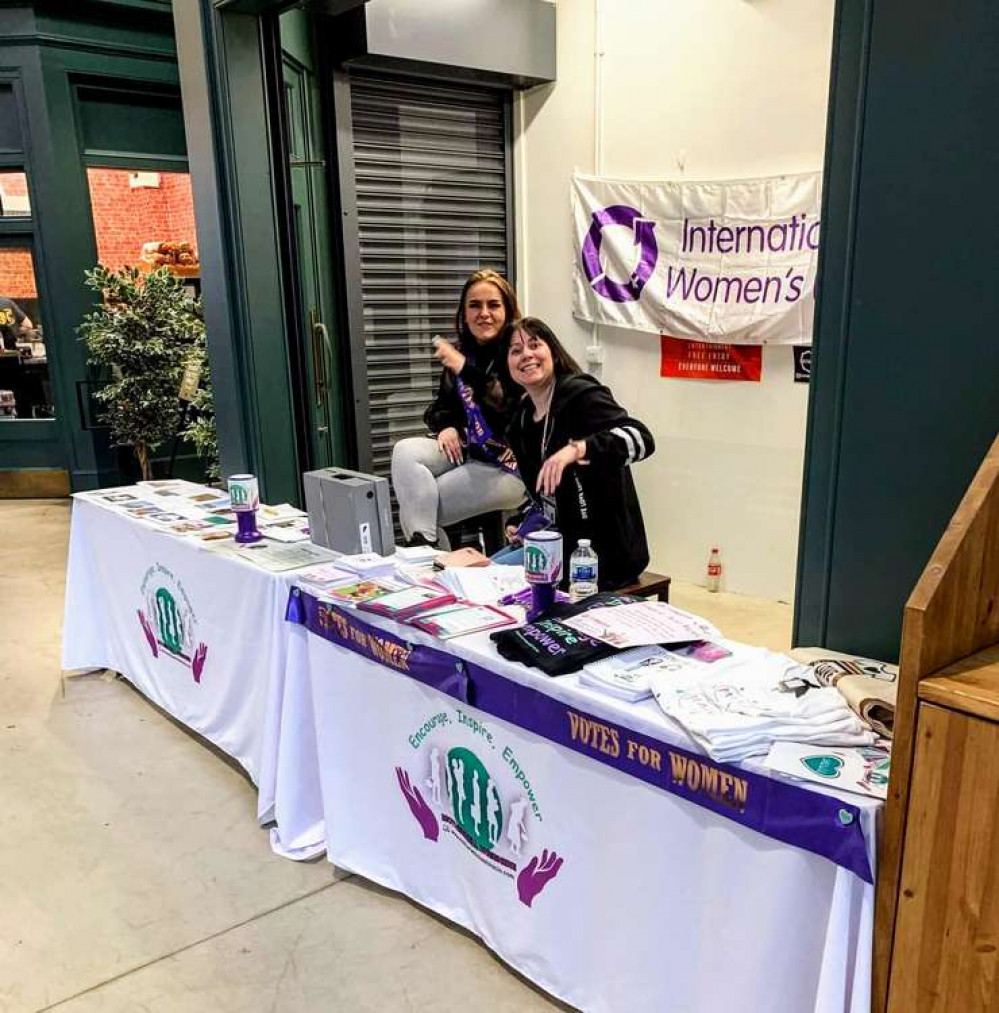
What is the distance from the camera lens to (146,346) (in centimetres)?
594

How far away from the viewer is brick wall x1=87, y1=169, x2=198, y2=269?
6812 mm

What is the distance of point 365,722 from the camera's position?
7.16ft

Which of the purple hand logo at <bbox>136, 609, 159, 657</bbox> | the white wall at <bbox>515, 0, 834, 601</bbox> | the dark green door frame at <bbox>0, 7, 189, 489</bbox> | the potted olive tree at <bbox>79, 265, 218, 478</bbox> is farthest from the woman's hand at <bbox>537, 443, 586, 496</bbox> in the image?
the dark green door frame at <bbox>0, 7, 189, 489</bbox>

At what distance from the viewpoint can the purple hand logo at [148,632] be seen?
10.6 ft

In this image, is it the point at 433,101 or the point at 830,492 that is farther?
the point at 433,101

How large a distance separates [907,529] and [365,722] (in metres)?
1.31

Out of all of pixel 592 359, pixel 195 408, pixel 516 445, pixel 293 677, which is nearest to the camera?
pixel 293 677

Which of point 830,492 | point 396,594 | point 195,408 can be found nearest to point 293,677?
point 396,594

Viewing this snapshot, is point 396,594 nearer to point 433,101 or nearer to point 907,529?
point 907,529

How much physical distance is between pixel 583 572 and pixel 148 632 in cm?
196

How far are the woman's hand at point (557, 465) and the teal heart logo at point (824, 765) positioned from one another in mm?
1214

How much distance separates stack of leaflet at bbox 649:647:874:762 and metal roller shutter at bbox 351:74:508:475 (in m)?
3.13

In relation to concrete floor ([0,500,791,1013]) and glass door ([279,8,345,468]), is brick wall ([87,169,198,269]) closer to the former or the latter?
glass door ([279,8,345,468])

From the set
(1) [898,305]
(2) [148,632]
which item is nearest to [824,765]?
(1) [898,305]
